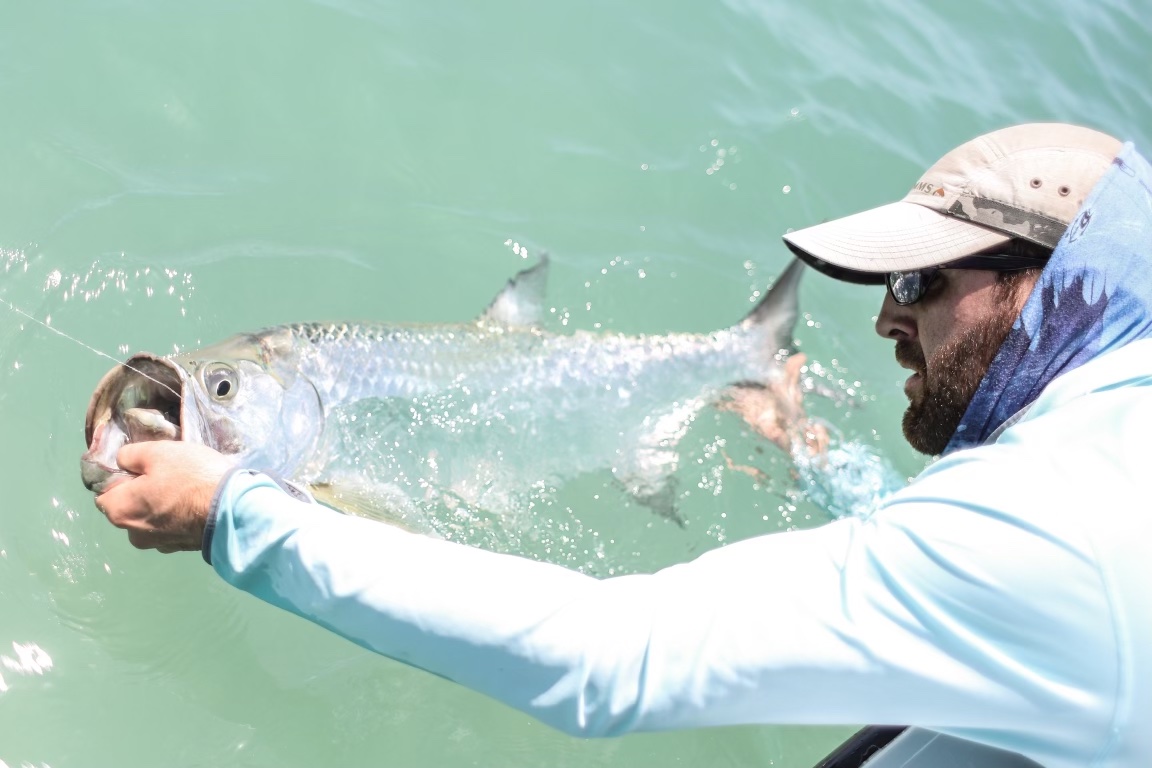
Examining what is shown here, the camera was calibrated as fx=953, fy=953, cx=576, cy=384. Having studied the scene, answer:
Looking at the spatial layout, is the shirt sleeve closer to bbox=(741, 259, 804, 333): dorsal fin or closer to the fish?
the fish

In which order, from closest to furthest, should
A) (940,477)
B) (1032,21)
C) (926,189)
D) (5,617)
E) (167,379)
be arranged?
(940,477) → (926,189) → (167,379) → (5,617) → (1032,21)

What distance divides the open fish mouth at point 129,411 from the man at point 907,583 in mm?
480

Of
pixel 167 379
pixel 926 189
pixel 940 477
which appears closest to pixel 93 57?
pixel 167 379

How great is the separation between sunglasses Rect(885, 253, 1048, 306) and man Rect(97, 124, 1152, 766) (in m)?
0.02

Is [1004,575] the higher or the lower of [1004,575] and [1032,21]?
the lower

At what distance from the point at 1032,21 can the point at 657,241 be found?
5.33 m

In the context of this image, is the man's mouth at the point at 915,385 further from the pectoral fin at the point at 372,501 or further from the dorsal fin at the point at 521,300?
the dorsal fin at the point at 521,300

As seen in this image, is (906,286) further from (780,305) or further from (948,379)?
(780,305)

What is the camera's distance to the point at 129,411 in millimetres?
2457

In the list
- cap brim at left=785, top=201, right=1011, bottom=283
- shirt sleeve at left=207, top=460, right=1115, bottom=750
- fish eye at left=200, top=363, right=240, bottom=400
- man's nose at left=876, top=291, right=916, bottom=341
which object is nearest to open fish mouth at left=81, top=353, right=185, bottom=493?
fish eye at left=200, top=363, right=240, bottom=400

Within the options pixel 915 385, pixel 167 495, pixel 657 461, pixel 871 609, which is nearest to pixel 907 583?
pixel 871 609

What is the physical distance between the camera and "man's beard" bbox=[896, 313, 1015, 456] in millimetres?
1986

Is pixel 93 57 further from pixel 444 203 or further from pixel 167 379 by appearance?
pixel 167 379

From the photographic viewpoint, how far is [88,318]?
377 centimetres
